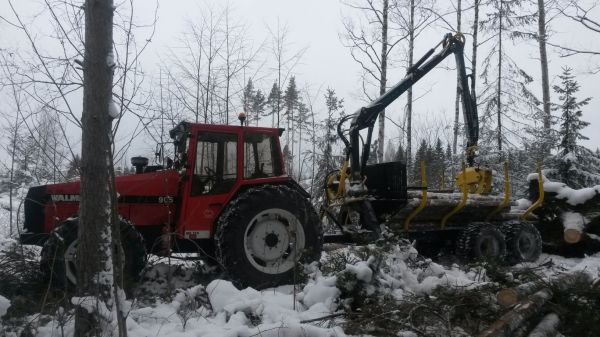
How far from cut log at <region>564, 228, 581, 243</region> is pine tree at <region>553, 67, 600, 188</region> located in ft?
24.7

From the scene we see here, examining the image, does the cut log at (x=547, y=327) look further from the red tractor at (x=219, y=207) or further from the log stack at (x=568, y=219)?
the log stack at (x=568, y=219)

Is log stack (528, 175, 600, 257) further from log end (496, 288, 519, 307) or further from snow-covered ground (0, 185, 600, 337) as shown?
log end (496, 288, 519, 307)

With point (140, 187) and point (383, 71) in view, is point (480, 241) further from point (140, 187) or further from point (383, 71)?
point (383, 71)

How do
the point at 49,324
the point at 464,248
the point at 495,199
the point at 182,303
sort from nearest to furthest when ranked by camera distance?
the point at 49,324, the point at 182,303, the point at 464,248, the point at 495,199

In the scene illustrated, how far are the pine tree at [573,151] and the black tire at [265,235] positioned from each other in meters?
13.4

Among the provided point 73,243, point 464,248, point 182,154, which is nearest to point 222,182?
point 182,154

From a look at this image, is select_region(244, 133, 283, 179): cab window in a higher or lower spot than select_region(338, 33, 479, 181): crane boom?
lower

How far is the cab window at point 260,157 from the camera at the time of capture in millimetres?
6473

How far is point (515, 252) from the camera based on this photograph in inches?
346

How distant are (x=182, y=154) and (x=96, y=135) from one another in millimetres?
2978

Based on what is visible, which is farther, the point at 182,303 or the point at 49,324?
the point at 182,303

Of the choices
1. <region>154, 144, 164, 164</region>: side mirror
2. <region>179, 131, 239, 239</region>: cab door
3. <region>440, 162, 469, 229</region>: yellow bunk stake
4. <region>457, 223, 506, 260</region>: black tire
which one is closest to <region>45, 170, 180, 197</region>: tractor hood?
<region>179, 131, 239, 239</region>: cab door

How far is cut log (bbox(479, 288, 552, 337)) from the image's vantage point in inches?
144

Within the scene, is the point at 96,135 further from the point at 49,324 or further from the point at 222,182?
the point at 222,182
